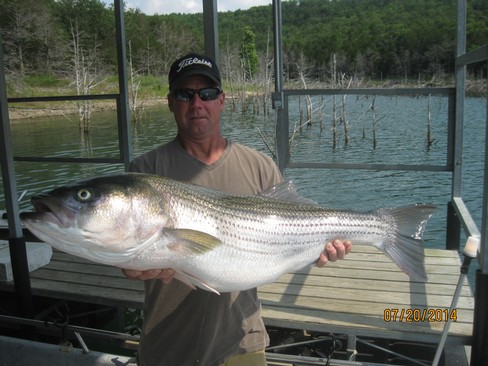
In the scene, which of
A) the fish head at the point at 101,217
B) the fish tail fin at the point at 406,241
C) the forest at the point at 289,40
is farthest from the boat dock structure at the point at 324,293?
the forest at the point at 289,40

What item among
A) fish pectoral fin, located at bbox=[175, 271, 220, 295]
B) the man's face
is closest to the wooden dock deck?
fish pectoral fin, located at bbox=[175, 271, 220, 295]

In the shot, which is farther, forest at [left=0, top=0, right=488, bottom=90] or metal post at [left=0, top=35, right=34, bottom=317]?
forest at [left=0, top=0, right=488, bottom=90]

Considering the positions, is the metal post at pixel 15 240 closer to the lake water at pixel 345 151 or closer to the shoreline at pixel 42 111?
the lake water at pixel 345 151

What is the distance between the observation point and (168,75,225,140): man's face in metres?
2.74

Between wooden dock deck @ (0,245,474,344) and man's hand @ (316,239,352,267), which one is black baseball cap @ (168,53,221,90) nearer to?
man's hand @ (316,239,352,267)

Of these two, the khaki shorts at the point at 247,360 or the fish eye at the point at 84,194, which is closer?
the fish eye at the point at 84,194

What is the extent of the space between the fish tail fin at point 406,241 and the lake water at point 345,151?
10505 millimetres

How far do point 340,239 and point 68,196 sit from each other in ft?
5.43

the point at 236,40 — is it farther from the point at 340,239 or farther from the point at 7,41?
the point at 340,239

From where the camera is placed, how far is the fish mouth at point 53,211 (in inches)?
82.0

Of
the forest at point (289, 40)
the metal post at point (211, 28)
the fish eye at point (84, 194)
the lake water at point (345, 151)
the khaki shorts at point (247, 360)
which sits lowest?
the lake water at point (345, 151)

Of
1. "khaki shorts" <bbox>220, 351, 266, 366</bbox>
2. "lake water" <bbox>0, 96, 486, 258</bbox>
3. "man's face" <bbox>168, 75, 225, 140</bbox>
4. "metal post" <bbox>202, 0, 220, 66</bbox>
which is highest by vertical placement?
"metal post" <bbox>202, 0, 220, 66</bbox>

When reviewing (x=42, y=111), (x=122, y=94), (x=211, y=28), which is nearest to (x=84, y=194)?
(x=211, y=28)
